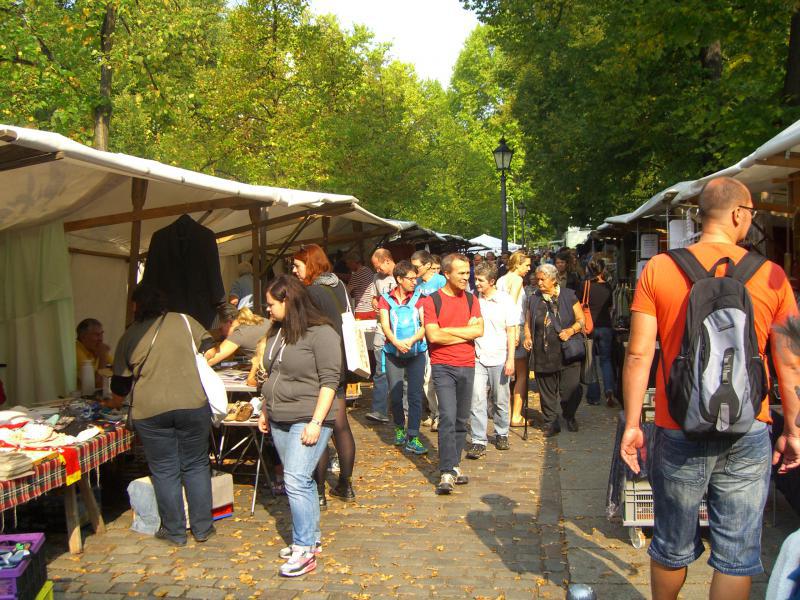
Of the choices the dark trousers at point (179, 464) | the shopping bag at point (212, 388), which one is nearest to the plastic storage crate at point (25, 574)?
the dark trousers at point (179, 464)

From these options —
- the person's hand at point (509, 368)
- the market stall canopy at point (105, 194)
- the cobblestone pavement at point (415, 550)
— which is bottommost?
the cobblestone pavement at point (415, 550)

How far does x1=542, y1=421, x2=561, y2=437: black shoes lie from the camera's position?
916 cm

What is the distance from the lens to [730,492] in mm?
3314

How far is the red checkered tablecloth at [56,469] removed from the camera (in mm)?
4751

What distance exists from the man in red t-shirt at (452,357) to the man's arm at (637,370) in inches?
134

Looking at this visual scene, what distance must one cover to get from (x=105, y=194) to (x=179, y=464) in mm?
2999

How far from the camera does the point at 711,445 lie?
3271 millimetres

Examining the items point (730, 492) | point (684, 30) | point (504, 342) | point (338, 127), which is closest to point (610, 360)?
point (504, 342)

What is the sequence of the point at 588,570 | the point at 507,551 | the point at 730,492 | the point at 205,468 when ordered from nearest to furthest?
the point at 730,492 < the point at 588,570 < the point at 507,551 < the point at 205,468

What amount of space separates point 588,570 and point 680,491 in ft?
6.49

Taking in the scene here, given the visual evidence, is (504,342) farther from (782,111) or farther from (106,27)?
(106,27)

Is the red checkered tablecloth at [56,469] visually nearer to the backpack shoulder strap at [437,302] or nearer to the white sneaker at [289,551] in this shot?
the white sneaker at [289,551]

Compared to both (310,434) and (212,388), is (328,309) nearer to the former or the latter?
(212,388)

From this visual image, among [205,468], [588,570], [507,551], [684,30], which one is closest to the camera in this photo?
[588,570]
